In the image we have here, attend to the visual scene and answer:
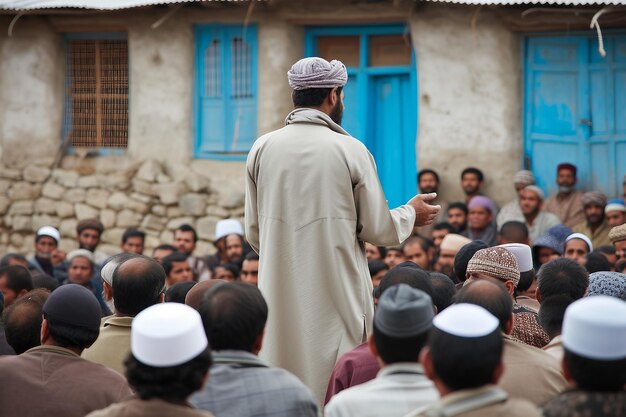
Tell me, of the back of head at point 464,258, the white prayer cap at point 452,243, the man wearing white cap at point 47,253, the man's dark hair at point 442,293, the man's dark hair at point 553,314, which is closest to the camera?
the man's dark hair at point 553,314

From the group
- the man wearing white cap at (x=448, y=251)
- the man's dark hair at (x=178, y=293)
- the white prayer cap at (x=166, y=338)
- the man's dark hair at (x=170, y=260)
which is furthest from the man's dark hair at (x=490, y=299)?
the man's dark hair at (x=170, y=260)

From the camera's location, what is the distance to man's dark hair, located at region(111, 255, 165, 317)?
475 cm

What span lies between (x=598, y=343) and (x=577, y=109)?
8.56 metres

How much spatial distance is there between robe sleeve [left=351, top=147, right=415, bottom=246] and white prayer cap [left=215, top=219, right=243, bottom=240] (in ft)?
21.0

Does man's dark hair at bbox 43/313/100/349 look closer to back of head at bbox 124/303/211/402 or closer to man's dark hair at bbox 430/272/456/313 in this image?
back of head at bbox 124/303/211/402

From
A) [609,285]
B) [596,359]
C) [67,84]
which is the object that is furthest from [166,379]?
[67,84]

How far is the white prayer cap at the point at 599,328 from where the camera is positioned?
2836 mm

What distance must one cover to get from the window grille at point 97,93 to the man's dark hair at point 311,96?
8.22 m

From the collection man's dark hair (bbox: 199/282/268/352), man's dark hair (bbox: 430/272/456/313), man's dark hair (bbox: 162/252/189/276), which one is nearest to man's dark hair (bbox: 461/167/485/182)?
man's dark hair (bbox: 162/252/189/276)

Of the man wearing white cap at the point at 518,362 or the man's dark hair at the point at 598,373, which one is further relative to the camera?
the man wearing white cap at the point at 518,362

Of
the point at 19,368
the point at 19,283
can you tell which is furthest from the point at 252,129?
the point at 19,368

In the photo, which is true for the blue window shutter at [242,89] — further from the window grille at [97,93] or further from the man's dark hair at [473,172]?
the man's dark hair at [473,172]

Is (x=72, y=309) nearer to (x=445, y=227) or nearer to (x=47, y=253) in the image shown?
(x=445, y=227)

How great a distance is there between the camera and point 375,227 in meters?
4.63
